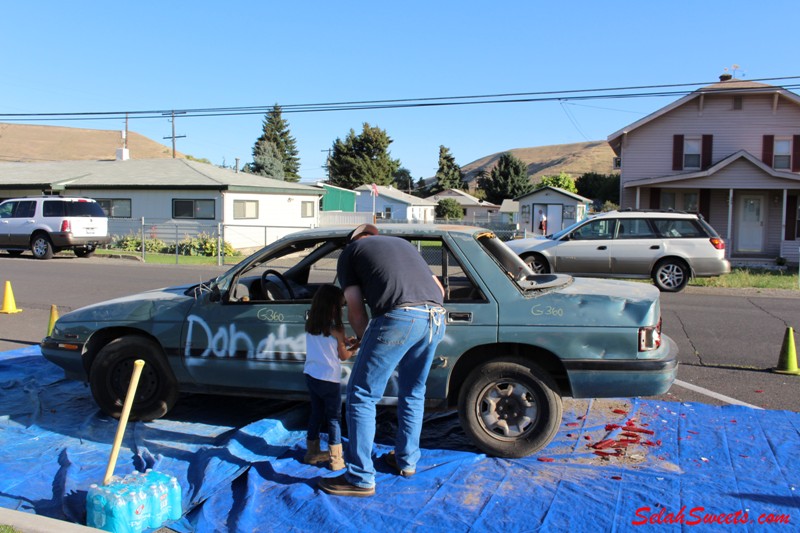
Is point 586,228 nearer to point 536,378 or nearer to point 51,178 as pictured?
point 536,378

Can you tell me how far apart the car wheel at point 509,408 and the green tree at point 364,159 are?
6922 cm

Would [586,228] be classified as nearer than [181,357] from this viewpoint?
No

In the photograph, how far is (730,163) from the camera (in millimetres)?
23203

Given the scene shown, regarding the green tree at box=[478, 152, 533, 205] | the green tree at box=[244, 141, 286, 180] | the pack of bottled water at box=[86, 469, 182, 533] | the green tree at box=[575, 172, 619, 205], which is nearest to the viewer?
the pack of bottled water at box=[86, 469, 182, 533]

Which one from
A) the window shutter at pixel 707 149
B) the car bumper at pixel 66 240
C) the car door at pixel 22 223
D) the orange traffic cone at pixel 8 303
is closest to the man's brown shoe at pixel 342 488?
the orange traffic cone at pixel 8 303

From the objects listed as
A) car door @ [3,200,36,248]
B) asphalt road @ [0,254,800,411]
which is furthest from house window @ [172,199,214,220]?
asphalt road @ [0,254,800,411]

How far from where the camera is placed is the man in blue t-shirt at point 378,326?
3.98m

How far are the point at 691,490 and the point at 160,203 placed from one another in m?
26.6

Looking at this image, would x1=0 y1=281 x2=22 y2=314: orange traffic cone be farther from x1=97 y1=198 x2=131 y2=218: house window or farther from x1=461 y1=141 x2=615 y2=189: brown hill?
x1=461 y1=141 x2=615 y2=189: brown hill

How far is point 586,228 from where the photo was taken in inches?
607

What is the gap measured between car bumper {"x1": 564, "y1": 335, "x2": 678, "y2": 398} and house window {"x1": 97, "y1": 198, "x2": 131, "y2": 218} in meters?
27.0

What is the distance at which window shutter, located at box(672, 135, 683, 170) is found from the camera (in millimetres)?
24947

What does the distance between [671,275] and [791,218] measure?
12294 mm

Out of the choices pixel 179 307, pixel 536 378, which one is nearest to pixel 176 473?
pixel 179 307
